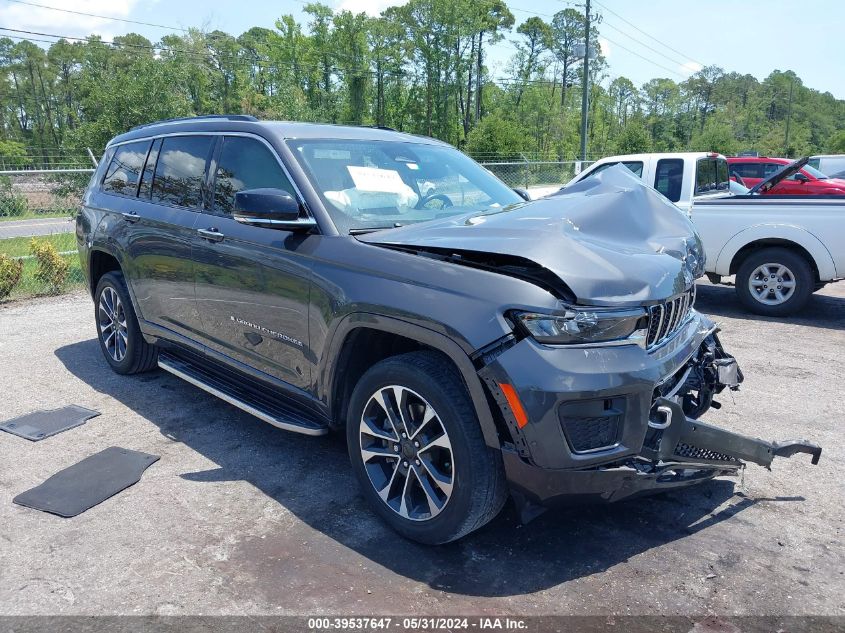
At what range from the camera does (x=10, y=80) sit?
2694 inches

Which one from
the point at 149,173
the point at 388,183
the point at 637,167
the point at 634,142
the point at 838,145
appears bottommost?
the point at 388,183

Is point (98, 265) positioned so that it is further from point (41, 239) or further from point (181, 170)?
point (41, 239)

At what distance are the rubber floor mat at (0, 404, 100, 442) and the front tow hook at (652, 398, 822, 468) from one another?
3.95 meters

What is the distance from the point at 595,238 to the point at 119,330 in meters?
4.24

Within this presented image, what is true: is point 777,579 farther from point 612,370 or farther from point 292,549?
point 292,549

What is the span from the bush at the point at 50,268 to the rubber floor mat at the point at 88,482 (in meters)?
6.05

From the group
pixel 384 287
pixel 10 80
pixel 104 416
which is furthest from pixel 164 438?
pixel 10 80

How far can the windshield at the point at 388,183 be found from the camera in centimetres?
358

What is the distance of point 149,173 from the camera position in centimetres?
Answer: 495

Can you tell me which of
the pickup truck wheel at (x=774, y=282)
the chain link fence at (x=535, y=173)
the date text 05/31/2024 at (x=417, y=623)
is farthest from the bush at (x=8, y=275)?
the chain link fence at (x=535, y=173)

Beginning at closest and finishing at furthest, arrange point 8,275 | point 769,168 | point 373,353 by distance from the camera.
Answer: point 373,353 < point 8,275 < point 769,168

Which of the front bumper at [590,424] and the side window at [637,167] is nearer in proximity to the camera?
the front bumper at [590,424]

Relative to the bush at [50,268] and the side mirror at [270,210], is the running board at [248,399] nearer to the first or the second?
the side mirror at [270,210]

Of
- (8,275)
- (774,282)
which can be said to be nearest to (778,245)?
(774,282)
